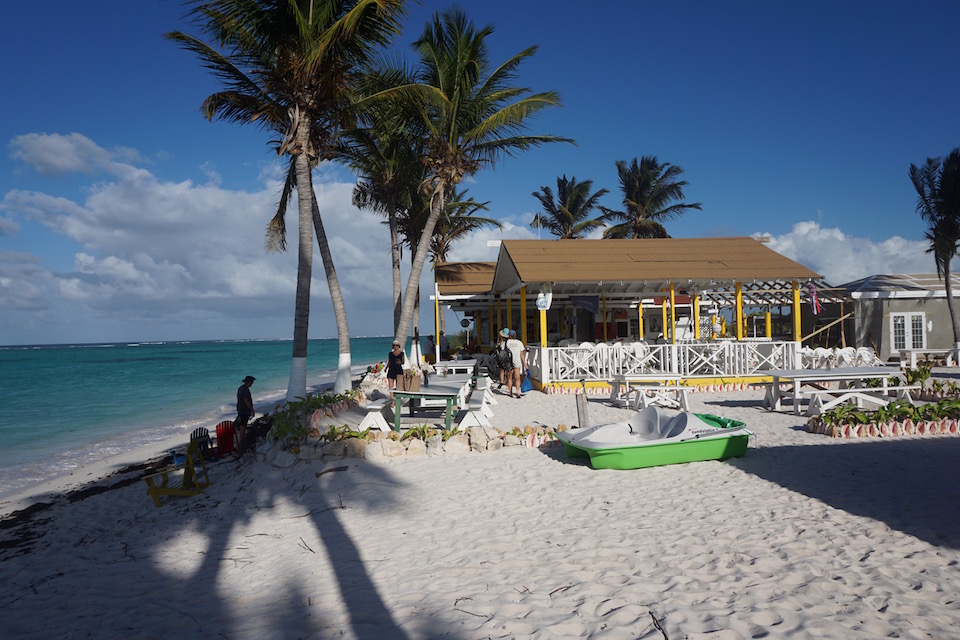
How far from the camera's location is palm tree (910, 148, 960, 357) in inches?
875

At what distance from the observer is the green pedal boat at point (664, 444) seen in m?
7.31

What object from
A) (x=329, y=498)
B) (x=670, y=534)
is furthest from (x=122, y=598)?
(x=670, y=534)

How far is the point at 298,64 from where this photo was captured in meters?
11.2

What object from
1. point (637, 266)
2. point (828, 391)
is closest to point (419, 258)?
point (637, 266)

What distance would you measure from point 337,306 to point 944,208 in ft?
77.7

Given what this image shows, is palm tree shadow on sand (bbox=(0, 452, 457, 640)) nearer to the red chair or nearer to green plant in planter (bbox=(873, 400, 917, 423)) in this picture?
the red chair

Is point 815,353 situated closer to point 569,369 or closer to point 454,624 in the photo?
point 569,369

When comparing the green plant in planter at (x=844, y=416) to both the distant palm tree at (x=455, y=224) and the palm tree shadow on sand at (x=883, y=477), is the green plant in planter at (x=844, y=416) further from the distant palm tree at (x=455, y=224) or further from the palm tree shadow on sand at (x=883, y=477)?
the distant palm tree at (x=455, y=224)

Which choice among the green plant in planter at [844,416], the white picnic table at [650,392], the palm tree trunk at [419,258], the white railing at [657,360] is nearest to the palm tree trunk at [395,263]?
the palm tree trunk at [419,258]

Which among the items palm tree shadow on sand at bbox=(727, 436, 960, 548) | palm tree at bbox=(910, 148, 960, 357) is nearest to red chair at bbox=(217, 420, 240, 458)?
palm tree shadow on sand at bbox=(727, 436, 960, 548)

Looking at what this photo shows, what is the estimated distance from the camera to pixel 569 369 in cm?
1538

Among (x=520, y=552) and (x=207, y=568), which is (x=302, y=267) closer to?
(x=207, y=568)

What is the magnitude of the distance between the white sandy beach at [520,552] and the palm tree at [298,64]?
15.4 ft

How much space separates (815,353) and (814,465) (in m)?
11.1
